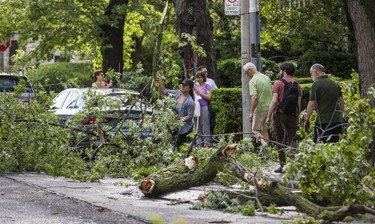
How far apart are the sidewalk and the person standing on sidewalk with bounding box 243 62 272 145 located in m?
3.11

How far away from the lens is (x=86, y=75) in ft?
148

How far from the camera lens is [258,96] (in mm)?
15711

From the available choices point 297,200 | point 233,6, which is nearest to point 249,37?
point 233,6

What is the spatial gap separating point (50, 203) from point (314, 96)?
4.75m

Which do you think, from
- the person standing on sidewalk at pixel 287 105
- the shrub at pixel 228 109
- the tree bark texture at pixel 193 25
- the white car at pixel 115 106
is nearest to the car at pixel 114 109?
the white car at pixel 115 106

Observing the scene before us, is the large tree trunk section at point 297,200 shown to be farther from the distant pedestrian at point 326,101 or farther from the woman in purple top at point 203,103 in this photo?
the woman in purple top at point 203,103

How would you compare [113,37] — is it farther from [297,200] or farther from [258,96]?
[297,200]

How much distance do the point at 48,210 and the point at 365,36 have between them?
24.7 feet

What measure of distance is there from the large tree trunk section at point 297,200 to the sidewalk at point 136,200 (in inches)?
8.2

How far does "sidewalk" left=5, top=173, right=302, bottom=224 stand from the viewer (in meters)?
8.80

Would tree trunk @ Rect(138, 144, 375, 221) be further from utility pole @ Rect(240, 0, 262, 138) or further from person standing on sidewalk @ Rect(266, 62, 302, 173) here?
utility pole @ Rect(240, 0, 262, 138)

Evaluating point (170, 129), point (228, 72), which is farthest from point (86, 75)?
point (170, 129)

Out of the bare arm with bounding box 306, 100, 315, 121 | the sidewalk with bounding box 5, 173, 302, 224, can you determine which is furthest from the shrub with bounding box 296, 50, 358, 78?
the sidewalk with bounding box 5, 173, 302, 224

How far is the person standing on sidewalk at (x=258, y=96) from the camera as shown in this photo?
51.1 feet
